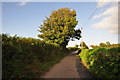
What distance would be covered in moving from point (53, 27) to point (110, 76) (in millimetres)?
23390

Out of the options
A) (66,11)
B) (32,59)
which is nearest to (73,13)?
(66,11)

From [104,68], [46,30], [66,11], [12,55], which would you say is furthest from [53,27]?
[104,68]

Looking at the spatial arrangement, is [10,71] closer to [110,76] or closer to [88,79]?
[88,79]

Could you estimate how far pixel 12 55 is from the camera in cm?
646

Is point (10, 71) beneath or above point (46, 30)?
beneath

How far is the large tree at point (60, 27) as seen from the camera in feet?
82.7

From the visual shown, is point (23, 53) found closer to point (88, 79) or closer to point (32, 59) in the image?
point (32, 59)

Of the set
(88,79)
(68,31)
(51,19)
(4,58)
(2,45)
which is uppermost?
(51,19)

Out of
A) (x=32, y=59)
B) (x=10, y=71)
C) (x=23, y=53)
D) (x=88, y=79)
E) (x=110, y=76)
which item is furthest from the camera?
(x=32, y=59)

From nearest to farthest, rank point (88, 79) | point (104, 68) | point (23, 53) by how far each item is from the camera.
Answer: point (104, 68)
point (88, 79)
point (23, 53)

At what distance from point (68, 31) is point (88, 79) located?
20.0 metres

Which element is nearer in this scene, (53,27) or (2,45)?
(2,45)

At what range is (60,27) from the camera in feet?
84.0

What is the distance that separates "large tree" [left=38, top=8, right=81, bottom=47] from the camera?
992 inches
